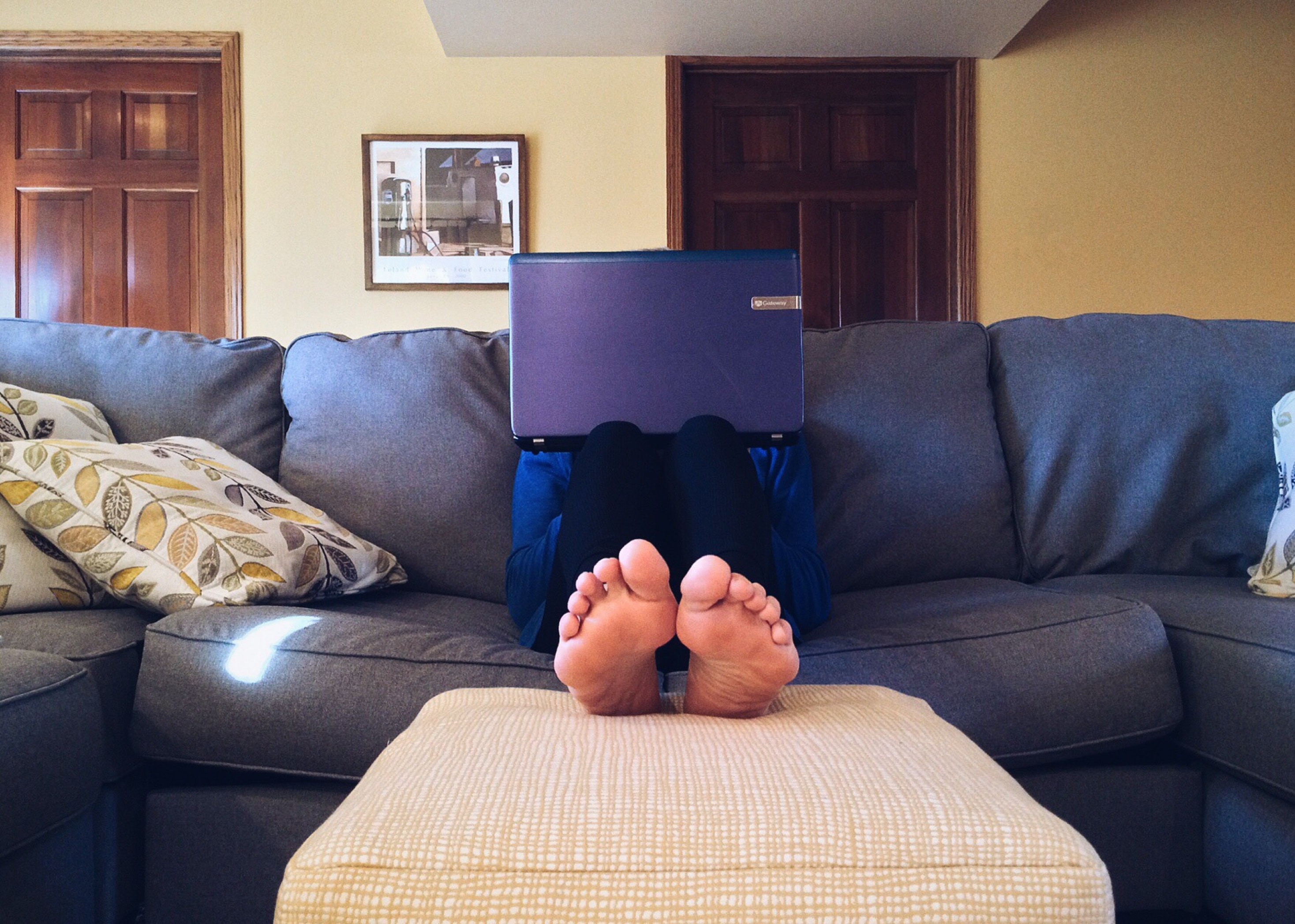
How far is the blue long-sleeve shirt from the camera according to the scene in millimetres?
1169

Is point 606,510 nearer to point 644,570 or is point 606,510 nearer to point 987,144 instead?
point 644,570

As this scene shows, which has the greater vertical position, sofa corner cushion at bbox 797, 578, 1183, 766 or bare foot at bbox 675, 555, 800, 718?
bare foot at bbox 675, 555, 800, 718

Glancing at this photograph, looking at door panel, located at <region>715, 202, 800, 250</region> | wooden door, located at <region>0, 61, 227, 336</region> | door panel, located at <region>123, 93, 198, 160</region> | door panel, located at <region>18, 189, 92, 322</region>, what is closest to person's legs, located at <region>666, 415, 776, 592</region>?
door panel, located at <region>715, 202, 800, 250</region>

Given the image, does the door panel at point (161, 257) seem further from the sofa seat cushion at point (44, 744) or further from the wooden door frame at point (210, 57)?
the sofa seat cushion at point (44, 744)

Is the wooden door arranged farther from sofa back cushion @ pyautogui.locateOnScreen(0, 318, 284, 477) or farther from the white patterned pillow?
the white patterned pillow

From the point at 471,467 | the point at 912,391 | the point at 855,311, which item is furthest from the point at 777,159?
the point at 471,467

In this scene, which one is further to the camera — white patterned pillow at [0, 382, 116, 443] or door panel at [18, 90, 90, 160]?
door panel at [18, 90, 90, 160]

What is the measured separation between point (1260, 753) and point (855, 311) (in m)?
2.78

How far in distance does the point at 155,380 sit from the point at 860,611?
1197mm

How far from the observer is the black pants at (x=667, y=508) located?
88cm

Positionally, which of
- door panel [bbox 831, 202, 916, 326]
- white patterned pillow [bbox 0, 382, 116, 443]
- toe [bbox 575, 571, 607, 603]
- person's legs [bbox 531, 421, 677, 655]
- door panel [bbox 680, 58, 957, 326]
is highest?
door panel [bbox 680, 58, 957, 326]

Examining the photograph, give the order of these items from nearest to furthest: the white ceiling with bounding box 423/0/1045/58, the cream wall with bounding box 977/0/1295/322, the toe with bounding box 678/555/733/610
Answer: the toe with bounding box 678/555/733/610, the white ceiling with bounding box 423/0/1045/58, the cream wall with bounding box 977/0/1295/322

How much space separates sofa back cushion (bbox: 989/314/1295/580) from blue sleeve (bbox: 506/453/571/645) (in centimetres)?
84

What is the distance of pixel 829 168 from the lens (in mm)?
3592
